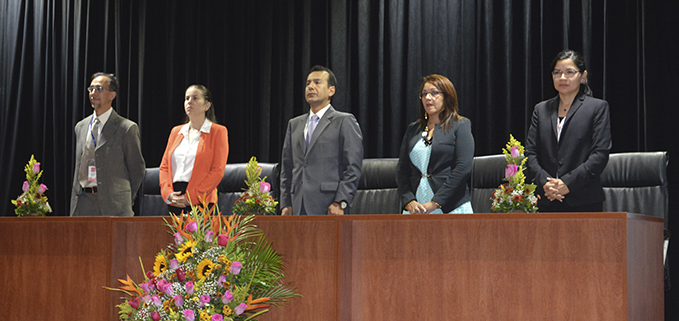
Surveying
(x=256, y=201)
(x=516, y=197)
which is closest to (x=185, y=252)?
(x=256, y=201)

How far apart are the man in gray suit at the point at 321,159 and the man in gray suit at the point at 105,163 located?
94 cm

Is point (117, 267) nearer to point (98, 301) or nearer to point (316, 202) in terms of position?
point (98, 301)

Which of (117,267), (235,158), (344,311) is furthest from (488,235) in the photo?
(235,158)

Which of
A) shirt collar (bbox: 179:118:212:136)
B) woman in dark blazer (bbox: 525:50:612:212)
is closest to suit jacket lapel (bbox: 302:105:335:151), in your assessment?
shirt collar (bbox: 179:118:212:136)

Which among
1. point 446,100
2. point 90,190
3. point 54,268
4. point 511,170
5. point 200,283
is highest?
point 446,100

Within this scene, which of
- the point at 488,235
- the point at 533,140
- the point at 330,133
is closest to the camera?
the point at 488,235

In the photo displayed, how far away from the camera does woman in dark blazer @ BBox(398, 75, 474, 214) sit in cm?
294

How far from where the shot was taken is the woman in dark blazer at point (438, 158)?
2.94 m

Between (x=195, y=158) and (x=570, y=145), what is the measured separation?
189 centimetres

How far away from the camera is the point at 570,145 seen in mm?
2869

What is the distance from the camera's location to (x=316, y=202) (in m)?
3.14

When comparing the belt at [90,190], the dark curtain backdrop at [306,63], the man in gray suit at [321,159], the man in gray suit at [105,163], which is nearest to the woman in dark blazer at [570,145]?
the man in gray suit at [321,159]

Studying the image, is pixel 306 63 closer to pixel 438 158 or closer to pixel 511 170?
pixel 438 158

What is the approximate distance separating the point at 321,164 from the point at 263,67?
2186 millimetres
